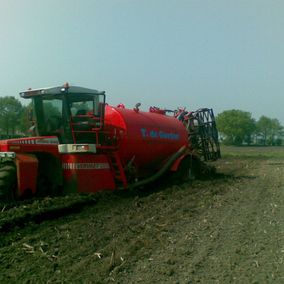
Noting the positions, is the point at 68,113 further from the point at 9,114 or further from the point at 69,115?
the point at 9,114

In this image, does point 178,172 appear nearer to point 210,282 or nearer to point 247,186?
point 247,186

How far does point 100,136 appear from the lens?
11305mm

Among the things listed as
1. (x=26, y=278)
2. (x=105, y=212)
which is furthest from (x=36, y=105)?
(x=26, y=278)

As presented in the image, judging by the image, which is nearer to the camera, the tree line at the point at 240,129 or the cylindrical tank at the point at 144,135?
the cylindrical tank at the point at 144,135

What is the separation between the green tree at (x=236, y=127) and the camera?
107500 mm

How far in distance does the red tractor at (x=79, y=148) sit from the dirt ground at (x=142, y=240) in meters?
0.78

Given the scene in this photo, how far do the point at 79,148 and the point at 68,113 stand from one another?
975 millimetres

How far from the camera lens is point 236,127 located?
107938 mm

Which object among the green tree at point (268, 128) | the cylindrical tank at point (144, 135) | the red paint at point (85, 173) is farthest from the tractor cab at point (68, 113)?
the green tree at point (268, 128)

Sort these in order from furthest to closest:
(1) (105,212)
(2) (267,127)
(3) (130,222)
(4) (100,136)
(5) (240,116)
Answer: (2) (267,127)
(5) (240,116)
(4) (100,136)
(1) (105,212)
(3) (130,222)

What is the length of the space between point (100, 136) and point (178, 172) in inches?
140

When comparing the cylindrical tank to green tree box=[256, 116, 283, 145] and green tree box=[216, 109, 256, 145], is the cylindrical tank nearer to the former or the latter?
green tree box=[216, 109, 256, 145]

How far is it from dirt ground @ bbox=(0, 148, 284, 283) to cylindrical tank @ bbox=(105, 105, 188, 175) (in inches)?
86.1

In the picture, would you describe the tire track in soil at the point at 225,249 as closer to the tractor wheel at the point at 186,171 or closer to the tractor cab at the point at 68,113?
the tractor cab at the point at 68,113
